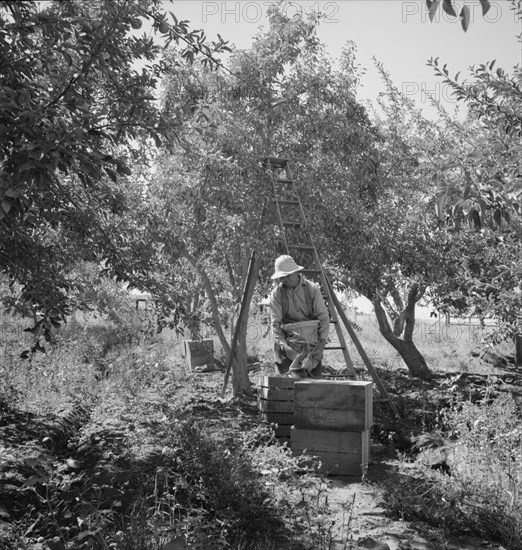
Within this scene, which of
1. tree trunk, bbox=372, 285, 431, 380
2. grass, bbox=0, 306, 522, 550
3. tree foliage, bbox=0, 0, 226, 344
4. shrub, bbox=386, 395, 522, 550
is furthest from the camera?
tree trunk, bbox=372, 285, 431, 380

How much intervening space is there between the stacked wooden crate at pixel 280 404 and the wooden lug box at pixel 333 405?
970mm

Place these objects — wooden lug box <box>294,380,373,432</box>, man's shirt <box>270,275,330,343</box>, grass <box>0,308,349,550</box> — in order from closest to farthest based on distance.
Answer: grass <box>0,308,349,550</box> < wooden lug box <box>294,380,373,432</box> < man's shirt <box>270,275,330,343</box>

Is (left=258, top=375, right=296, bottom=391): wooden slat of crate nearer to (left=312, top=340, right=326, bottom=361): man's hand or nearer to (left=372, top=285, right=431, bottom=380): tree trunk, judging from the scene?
(left=312, top=340, right=326, bottom=361): man's hand

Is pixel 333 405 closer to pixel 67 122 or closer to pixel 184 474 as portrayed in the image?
pixel 184 474

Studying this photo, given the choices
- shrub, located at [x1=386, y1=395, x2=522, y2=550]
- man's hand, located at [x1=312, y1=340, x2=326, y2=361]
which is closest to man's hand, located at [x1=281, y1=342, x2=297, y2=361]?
man's hand, located at [x1=312, y1=340, x2=326, y2=361]

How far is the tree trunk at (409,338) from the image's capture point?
15.3 m

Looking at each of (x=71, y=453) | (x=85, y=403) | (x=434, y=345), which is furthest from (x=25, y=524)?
(x=434, y=345)

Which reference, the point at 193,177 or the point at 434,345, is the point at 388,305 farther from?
the point at 193,177

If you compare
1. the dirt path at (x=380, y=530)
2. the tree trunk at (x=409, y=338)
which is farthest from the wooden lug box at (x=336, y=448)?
the tree trunk at (x=409, y=338)

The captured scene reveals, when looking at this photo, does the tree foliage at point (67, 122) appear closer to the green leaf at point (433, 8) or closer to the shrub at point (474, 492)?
the green leaf at point (433, 8)

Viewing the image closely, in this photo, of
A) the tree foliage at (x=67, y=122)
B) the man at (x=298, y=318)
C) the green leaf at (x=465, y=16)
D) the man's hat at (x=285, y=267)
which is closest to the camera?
the green leaf at (x=465, y=16)

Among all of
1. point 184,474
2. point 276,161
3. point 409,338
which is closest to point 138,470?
point 184,474

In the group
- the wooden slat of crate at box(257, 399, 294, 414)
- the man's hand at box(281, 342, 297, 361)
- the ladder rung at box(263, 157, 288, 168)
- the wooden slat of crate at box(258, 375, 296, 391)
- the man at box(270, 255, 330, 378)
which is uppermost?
the ladder rung at box(263, 157, 288, 168)

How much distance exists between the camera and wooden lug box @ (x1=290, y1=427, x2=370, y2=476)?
7145 millimetres
